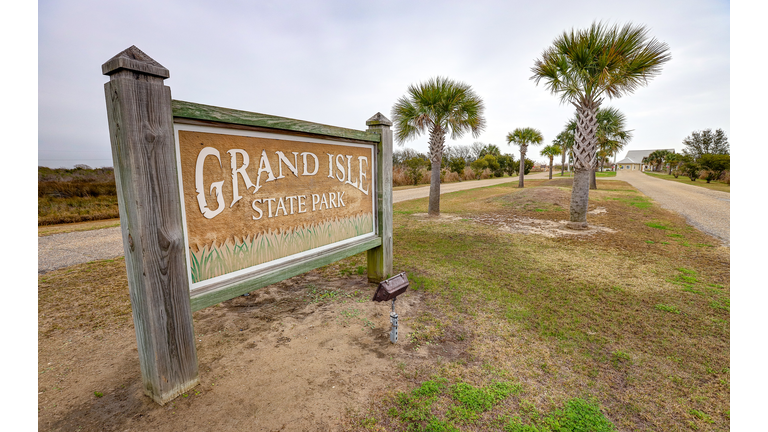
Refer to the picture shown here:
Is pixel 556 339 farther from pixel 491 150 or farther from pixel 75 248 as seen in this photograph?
pixel 491 150

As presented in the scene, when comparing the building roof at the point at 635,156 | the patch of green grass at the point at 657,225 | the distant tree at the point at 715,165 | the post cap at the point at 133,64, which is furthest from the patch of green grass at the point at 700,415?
the building roof at the point at 635,156

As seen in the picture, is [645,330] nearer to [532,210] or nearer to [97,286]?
[97,286]

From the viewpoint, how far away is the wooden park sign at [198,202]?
6.42 feet

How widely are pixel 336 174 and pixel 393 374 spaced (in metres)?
2.23

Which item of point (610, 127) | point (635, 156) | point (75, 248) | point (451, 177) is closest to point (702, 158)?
point (610, 127)

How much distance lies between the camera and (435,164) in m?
11.0

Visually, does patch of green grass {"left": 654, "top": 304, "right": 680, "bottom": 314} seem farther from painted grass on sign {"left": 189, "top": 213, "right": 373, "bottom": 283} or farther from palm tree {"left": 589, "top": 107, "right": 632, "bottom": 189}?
palm tree {"left": 589, "top": 107, "right": 632, "bottom": 189}

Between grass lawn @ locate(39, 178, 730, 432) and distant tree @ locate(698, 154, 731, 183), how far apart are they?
30.1 metres

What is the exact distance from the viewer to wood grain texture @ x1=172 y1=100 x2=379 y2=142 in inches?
87.4

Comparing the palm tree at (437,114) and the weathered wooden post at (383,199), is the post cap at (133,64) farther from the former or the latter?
the palm tree at (437,114)

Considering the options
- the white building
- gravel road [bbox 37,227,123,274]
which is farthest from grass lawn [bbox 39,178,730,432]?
the white building

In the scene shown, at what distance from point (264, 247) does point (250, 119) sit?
3.71ft

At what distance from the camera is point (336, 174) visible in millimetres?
3752

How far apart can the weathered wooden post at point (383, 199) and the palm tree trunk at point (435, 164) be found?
6582 millimetres
